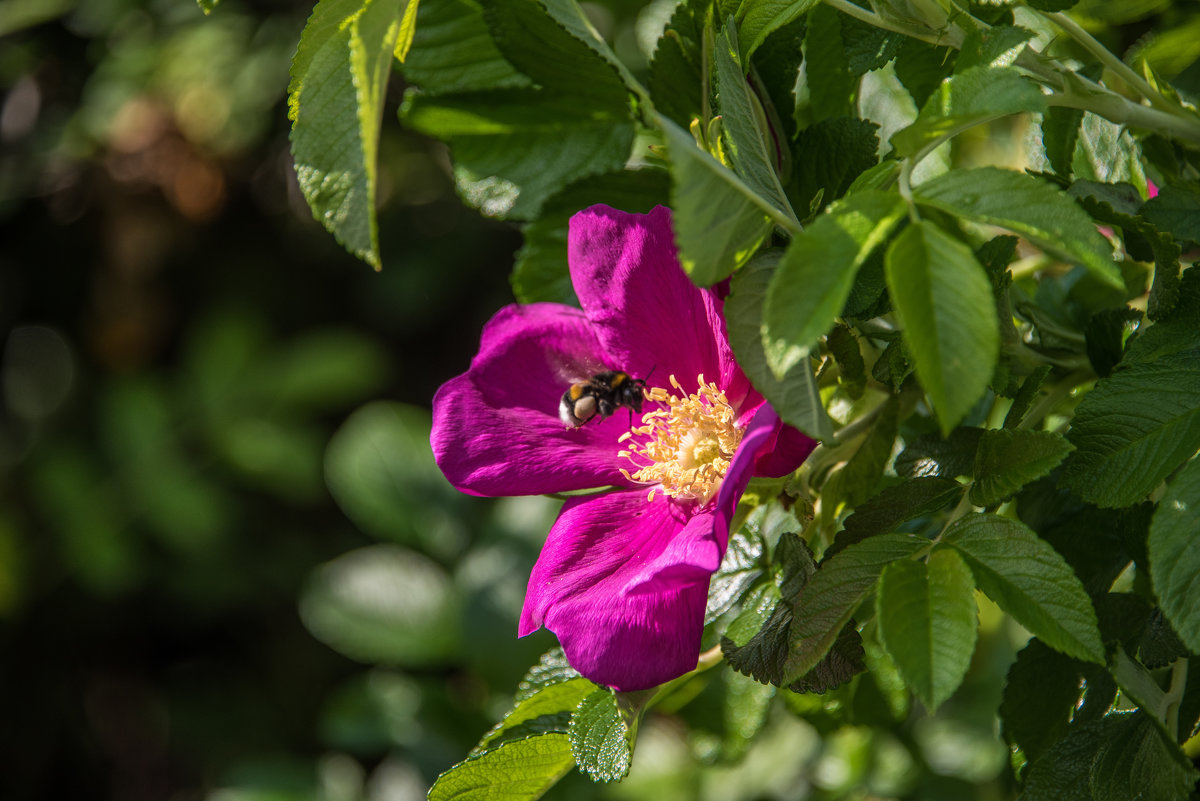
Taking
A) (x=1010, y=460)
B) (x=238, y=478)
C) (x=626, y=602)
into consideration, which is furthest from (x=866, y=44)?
(x=238, y=478)

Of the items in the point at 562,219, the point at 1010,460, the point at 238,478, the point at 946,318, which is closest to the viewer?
the point at 946,318

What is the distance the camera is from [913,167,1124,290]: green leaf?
47 cm

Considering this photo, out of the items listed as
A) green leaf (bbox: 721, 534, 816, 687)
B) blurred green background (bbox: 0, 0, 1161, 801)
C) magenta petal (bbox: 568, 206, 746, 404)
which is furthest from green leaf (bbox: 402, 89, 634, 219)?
blurred green background (bbox: 0, 0, 1161, 801)

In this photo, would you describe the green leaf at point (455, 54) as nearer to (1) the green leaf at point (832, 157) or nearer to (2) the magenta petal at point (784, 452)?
(1) the green leaf at point (832, 157)

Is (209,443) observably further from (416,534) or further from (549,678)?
(549,678)

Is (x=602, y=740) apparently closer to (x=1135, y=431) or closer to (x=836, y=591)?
(x=836, y=591)

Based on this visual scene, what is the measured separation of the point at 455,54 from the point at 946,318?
1.50 ft

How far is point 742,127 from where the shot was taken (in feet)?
1.91

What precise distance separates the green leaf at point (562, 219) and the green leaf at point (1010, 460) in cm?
30

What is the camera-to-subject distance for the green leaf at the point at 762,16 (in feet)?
1.87

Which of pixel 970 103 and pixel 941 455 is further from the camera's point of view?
pixel 941 455

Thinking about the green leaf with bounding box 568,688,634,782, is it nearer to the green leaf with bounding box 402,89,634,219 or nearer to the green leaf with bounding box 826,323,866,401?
the green leaf with bounding box 826,323,866,401

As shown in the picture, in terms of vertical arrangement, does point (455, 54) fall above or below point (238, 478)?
Result: above

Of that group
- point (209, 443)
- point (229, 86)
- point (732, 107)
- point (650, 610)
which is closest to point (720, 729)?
point (650, 610)
